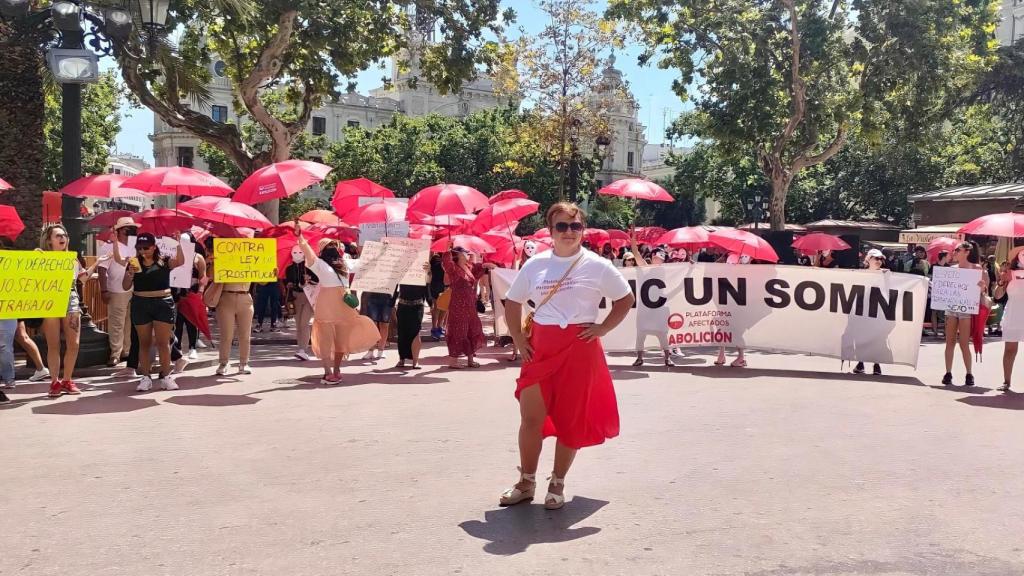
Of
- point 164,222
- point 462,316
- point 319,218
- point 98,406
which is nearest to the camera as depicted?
point 98,406

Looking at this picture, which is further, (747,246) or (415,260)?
(747,246)

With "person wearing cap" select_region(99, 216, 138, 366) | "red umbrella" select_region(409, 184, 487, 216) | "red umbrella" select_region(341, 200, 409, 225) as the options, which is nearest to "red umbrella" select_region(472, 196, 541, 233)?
"red umbrella" select_region(409, 184, 487, 216)

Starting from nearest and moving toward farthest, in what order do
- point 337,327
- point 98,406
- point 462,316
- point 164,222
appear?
1. point 98,406
2. point 337,327
3. point 462,316
4. point 164,222

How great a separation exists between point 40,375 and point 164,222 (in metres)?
3.67

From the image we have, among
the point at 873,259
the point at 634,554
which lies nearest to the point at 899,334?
the point at 873,259

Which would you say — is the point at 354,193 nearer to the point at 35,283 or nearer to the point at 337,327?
the point at 337,327

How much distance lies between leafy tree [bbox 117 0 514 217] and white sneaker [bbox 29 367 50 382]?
8.53 meters

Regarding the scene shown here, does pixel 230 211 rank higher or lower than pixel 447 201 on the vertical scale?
lower

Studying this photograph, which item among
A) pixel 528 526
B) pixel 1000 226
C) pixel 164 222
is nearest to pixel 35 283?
pixel 164 222

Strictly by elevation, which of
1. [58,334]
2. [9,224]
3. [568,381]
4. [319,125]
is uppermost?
[319,125]

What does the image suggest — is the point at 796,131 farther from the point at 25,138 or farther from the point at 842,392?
the point at 25,138

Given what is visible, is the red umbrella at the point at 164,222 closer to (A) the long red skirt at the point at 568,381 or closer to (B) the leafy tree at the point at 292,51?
(B) the leafy tree at the point at 292,51

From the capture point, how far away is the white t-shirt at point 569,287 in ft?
18.8

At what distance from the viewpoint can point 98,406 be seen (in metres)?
9.43
